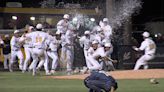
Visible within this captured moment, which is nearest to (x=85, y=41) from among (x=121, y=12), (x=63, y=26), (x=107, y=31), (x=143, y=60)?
(x=63, y=26)

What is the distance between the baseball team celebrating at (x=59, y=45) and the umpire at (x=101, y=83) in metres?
8.32

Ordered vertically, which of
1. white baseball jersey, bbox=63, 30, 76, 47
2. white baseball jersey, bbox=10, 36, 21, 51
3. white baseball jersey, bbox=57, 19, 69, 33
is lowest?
white baseball jersey, bbox=10, 36, 21, 51

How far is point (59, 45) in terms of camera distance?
24.6 metres

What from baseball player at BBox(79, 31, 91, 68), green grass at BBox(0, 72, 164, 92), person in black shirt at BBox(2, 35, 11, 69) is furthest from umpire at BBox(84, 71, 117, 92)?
person in black shirt at BBox(2, 35, 11, 69)

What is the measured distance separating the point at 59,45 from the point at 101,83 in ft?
39.9

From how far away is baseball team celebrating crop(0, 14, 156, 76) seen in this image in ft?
70.2

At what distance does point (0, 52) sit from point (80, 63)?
4.12m

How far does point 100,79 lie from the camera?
12.6 metres

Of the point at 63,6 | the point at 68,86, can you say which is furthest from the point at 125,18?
the point at 68,86

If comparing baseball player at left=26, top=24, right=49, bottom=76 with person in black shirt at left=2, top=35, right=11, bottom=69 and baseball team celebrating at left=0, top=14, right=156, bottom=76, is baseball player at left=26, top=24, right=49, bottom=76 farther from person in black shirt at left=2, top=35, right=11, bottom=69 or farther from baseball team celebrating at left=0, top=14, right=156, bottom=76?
person in black shirt at left=2, top=35, right=11, bottom=69

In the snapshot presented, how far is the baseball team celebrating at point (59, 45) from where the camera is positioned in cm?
2139

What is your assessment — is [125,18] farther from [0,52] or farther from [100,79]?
[100,79]

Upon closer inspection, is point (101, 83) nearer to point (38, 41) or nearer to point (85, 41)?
point (38, 41)

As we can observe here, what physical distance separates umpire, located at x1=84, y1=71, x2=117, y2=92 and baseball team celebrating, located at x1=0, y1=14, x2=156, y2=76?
8322mm
